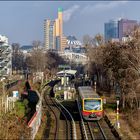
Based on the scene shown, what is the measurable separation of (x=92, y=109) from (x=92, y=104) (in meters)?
0.41

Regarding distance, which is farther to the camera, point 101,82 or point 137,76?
point 101,82

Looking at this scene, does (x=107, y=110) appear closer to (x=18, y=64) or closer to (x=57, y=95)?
(x=57, y=95)

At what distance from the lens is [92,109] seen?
1208 inches

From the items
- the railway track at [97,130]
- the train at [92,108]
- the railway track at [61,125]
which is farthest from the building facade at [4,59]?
the railway track at [97,130]

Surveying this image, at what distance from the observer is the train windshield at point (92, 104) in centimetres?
3075

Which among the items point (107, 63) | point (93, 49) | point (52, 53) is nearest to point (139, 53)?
point (107, 63)

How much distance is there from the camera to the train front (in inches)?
1209

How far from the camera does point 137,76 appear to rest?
3419cm

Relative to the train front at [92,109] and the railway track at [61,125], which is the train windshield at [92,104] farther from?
the railway track at [61,125]

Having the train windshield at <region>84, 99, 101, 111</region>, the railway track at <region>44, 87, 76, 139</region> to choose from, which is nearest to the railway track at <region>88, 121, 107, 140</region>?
the train windshield at <region>84, 99, 101, 111</region>

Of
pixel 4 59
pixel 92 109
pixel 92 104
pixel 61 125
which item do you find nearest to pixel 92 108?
pixel 92 109

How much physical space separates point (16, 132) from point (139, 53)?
15573 mm

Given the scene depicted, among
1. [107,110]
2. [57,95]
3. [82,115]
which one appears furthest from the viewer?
[57,95]

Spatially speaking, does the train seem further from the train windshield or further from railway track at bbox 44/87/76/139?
railway track at bbox 44/87/76/139
